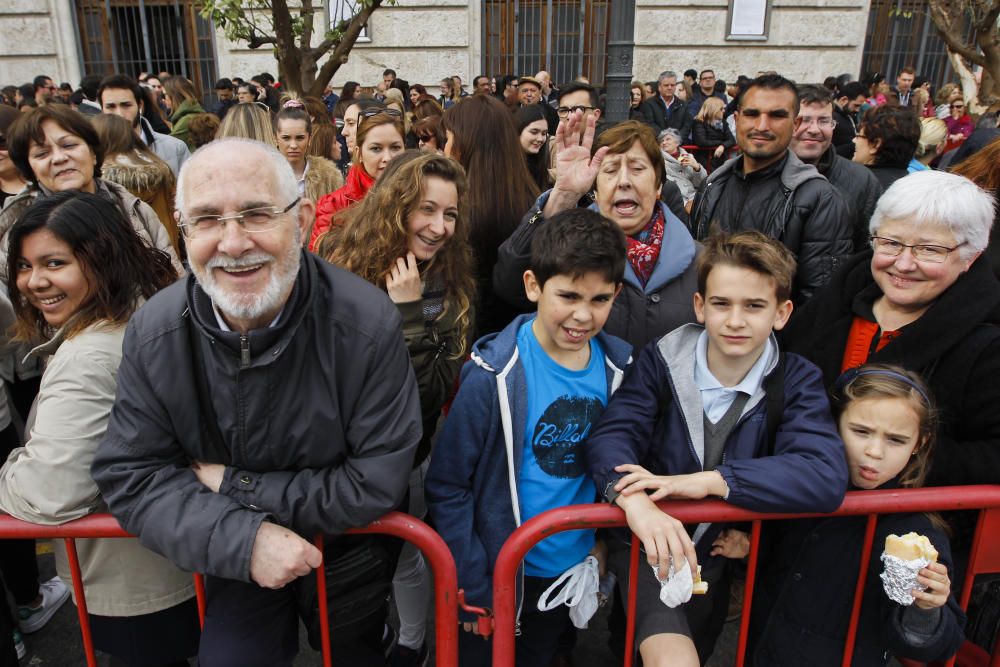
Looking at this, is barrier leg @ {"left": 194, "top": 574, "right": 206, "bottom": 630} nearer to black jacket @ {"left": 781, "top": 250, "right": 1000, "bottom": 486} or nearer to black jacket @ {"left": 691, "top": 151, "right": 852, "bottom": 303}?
black jacket @ {"left": 781, "top": 250, "right": 1000, "bottom": 486}

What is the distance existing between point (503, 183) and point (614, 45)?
2468mm

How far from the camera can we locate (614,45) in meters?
5.06

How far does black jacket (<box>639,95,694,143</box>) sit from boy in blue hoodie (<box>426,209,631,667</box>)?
873 cm

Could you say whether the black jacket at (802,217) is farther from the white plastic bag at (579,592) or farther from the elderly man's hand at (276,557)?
the elderly man's hand at (276,557)

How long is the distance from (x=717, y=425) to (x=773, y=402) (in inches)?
7.2

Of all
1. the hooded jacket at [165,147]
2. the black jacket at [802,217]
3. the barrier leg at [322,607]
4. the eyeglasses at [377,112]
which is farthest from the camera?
the hooded jacket at [165,147]

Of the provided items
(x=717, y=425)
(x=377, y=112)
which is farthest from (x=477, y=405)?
(x=377, y=112)

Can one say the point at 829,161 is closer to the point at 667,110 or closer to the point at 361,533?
the point at 361,533

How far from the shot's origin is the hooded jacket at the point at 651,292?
2559 mm

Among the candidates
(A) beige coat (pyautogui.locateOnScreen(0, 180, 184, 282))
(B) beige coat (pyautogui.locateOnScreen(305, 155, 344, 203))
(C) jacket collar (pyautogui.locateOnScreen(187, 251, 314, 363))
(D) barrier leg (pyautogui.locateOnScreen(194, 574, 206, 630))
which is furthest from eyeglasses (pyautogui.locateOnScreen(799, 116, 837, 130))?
(D) barrier leg (pyautogui.locateOnScreen(194, 574, 206, 630))

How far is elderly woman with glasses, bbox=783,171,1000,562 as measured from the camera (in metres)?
2.06

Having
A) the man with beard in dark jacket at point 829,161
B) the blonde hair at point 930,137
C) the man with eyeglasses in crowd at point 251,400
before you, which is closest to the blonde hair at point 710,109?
the blonde hair at point 930,137

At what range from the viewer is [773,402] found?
6.84 ft

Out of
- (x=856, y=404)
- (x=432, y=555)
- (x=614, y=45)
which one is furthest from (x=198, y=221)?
(x=614, y=45)
